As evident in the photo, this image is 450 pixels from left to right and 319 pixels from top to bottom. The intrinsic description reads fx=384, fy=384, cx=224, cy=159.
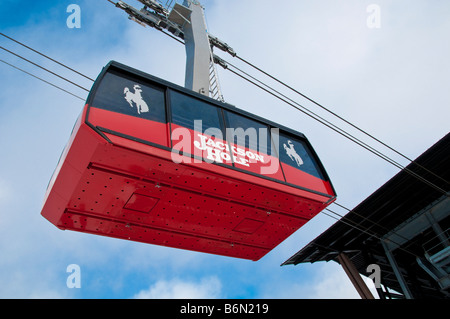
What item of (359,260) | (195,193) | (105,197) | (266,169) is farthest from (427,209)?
(105,197)

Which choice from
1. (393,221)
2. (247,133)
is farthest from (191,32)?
(393,221)

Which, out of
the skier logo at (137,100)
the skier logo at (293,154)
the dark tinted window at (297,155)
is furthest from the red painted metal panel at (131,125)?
the skier logo at (293,154)

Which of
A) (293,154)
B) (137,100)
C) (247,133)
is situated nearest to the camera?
(137,100)

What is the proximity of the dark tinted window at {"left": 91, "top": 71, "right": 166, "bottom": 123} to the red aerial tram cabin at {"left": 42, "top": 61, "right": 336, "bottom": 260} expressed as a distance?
0.02m

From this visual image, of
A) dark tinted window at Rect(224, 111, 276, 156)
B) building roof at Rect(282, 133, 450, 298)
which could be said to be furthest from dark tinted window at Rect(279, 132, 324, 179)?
building roof at Rect(282, 133, 450, 298)

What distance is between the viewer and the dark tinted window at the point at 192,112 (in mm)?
5906

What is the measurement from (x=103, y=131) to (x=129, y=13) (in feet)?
28.5

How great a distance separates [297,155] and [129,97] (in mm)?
3323

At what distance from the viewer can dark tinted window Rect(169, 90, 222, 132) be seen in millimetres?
5906

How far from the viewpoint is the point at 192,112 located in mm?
6137

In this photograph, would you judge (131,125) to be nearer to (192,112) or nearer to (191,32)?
(192,112)

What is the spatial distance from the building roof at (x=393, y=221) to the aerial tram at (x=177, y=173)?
6.19m

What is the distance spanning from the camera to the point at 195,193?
5949 millimetres
